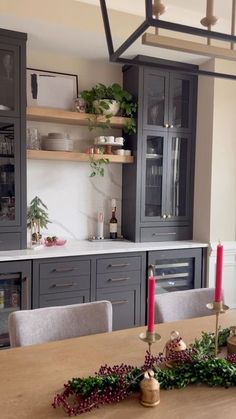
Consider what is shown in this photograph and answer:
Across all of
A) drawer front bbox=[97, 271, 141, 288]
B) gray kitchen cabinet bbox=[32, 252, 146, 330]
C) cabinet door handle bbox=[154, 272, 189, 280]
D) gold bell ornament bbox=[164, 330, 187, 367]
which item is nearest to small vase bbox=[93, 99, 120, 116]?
gray kitchen cabinet bbox=[32, 252, 146, 330]

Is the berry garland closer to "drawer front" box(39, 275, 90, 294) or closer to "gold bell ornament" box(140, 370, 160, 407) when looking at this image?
"gold bell ornament" box(140, 370, 160, 407)

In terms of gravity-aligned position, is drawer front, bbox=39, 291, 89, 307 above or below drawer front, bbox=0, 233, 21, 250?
below

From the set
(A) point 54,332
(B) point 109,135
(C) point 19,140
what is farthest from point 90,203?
(A) point 54,332

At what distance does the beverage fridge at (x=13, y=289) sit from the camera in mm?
2514

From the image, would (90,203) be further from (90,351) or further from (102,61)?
(90,351)

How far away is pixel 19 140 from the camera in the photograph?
2684 mm

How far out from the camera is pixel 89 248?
284 cm

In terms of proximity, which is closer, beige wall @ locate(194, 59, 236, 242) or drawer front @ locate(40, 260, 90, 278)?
drawer front @ locate(40, 260, 90, 278)

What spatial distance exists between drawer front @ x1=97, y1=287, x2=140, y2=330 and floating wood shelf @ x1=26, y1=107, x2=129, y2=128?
1.42 m

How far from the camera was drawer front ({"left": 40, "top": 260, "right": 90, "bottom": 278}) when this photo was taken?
2617mm

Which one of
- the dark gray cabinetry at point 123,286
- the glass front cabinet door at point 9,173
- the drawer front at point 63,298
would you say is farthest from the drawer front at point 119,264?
the glass front cabinet door at point 9,173

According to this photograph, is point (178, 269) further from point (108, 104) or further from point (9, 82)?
point (9, 82)

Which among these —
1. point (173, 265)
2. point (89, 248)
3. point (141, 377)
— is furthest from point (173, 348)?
point (173, 265)

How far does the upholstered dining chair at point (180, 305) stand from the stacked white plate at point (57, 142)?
5.51 ft
